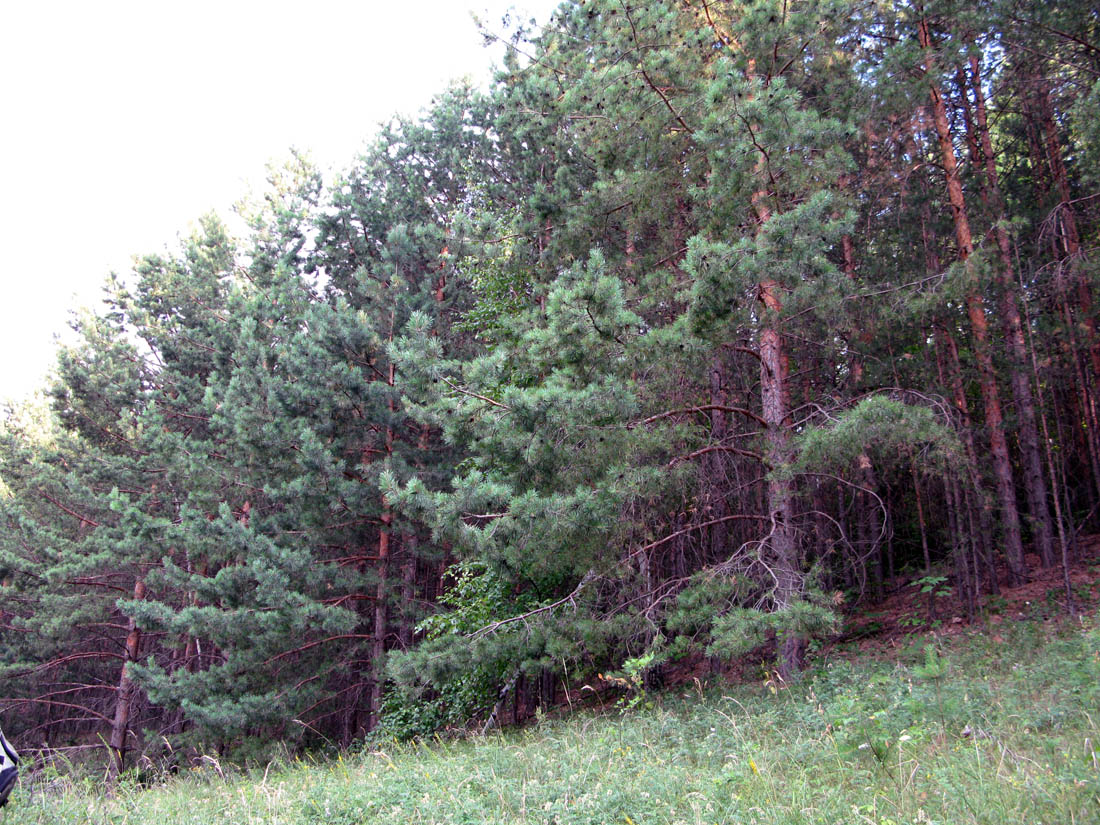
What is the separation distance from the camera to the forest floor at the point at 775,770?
3277 mm

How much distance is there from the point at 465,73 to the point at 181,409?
1068cm

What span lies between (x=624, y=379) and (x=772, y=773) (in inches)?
170

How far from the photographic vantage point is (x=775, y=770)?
4094 mm

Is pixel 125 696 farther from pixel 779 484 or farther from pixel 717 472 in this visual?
pixel 779 484

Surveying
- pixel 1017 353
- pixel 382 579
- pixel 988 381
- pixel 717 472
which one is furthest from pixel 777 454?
pixel 382 579

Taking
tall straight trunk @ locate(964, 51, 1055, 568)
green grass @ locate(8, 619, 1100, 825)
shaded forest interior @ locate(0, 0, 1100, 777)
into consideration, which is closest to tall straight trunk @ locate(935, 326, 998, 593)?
shaded forest interior @ locate(0, 0, 1100, 777)

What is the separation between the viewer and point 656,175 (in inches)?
353

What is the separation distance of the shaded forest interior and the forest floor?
3.44 feet

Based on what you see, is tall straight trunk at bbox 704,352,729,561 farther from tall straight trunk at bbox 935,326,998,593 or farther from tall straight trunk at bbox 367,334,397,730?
tall straight trunk at bbox 367,334,397,730

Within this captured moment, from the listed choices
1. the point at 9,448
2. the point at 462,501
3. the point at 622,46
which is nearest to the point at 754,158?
the point at 622,46

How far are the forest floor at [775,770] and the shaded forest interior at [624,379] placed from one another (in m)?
1.05

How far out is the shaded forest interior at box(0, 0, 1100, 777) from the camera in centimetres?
723

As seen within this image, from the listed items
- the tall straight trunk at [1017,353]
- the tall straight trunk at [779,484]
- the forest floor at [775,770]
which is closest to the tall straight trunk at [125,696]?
the forest floor at [775,770]

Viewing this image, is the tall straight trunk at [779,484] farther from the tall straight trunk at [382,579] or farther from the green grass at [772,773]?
the tall straight trunk at [382,579]
